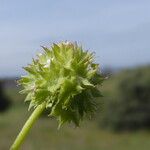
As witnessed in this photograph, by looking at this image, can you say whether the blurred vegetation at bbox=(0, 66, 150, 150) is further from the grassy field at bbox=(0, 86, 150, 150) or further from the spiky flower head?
the spiky flower head

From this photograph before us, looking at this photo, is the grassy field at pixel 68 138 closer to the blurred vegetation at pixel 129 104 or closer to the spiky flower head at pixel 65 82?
the blurred vegetation at pixel 129 104

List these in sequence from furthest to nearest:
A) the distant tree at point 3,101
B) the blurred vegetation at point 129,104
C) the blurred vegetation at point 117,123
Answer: the distant tree at point 3,101
the blurred vegetation at point 129,104
the blurred vegetation at point 117,123

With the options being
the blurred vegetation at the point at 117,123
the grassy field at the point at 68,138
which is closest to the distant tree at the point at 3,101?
the grassy field at the point at 68,138

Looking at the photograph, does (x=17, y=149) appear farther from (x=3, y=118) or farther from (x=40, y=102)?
(x=3, y=118)

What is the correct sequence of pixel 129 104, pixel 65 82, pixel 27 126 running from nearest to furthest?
pixel 27 126, pixel 65 82, pixel 129 104

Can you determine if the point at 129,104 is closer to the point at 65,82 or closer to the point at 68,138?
the point at 68,138

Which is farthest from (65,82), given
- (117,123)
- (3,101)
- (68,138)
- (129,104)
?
(3,101)
